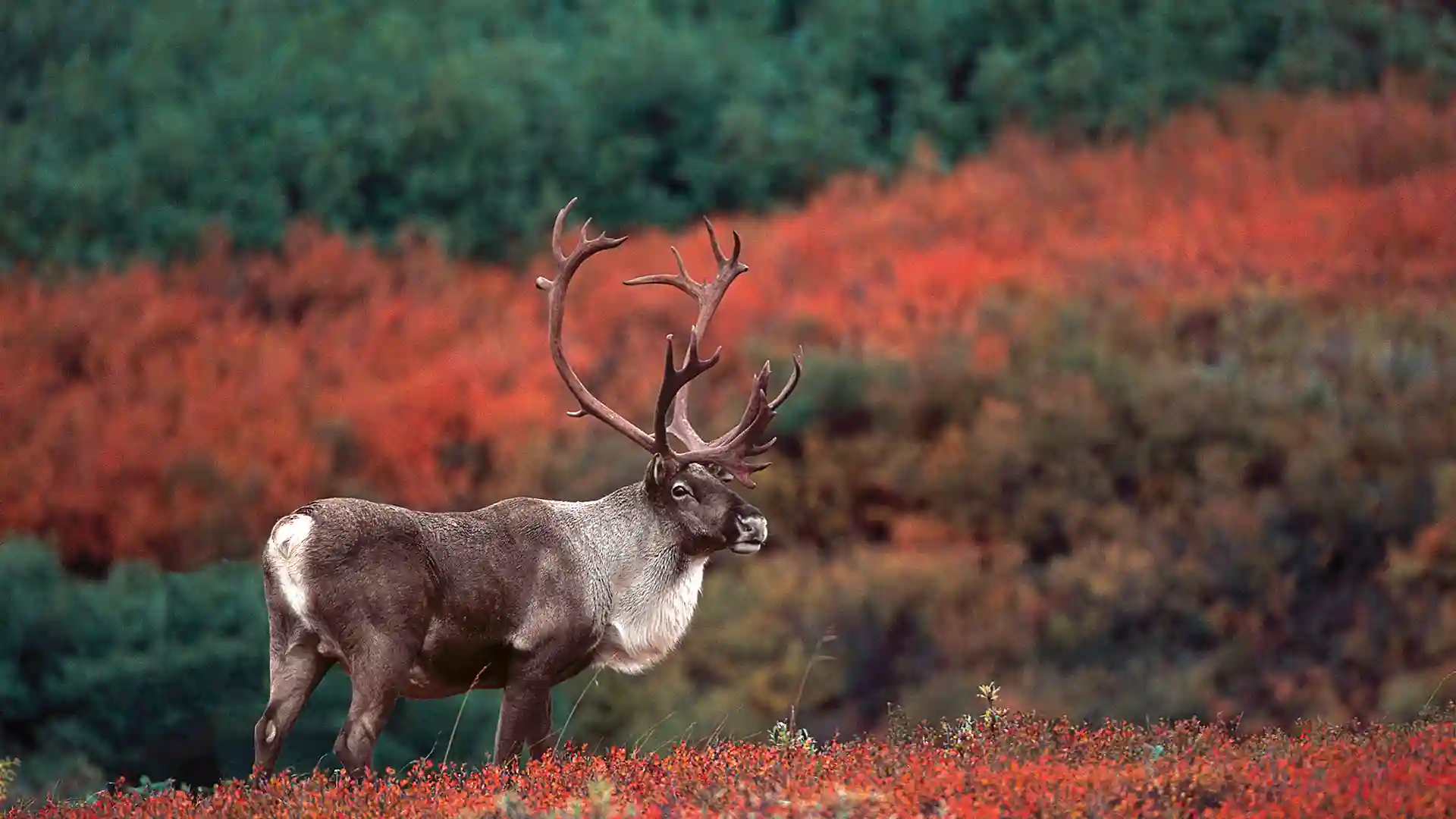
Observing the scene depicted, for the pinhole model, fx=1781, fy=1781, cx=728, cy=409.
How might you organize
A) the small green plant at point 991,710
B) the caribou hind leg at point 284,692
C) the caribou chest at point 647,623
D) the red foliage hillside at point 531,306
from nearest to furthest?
the caribou hind leg at point 284,692 < the small green plant at point 991,710 < the caribou chest at point 647,623 < the red foliage hillside at point 531,306

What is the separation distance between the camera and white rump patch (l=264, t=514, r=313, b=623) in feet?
25.5

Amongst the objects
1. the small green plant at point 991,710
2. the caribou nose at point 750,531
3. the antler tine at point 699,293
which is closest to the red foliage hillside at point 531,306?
the antler tine at point 699,293

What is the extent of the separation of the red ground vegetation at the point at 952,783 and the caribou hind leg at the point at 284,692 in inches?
11.8

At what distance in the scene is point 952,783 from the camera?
6434 millimetres

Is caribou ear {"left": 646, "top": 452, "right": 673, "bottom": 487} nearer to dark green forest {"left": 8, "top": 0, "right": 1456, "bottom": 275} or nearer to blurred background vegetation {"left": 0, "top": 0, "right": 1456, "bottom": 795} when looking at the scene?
blurred background vegetation {"left": 0, "top": 0, "right": 1456, "bottom": 795}

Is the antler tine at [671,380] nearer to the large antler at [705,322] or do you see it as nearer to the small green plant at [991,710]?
the large antler at [705,322]

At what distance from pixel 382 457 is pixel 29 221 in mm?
6499

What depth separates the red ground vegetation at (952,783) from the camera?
616 cm

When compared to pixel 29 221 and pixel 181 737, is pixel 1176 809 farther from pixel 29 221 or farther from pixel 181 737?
pixel 29 221

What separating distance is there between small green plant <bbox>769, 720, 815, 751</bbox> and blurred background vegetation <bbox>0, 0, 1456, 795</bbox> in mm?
9702

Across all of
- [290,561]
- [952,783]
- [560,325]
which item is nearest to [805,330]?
[560,325]

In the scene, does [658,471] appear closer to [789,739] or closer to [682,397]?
[682,397]

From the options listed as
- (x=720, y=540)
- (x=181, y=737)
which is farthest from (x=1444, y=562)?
(x=720, y=540)

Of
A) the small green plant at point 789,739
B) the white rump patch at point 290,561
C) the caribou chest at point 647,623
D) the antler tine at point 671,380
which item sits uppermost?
the antler tine at point 671,380
